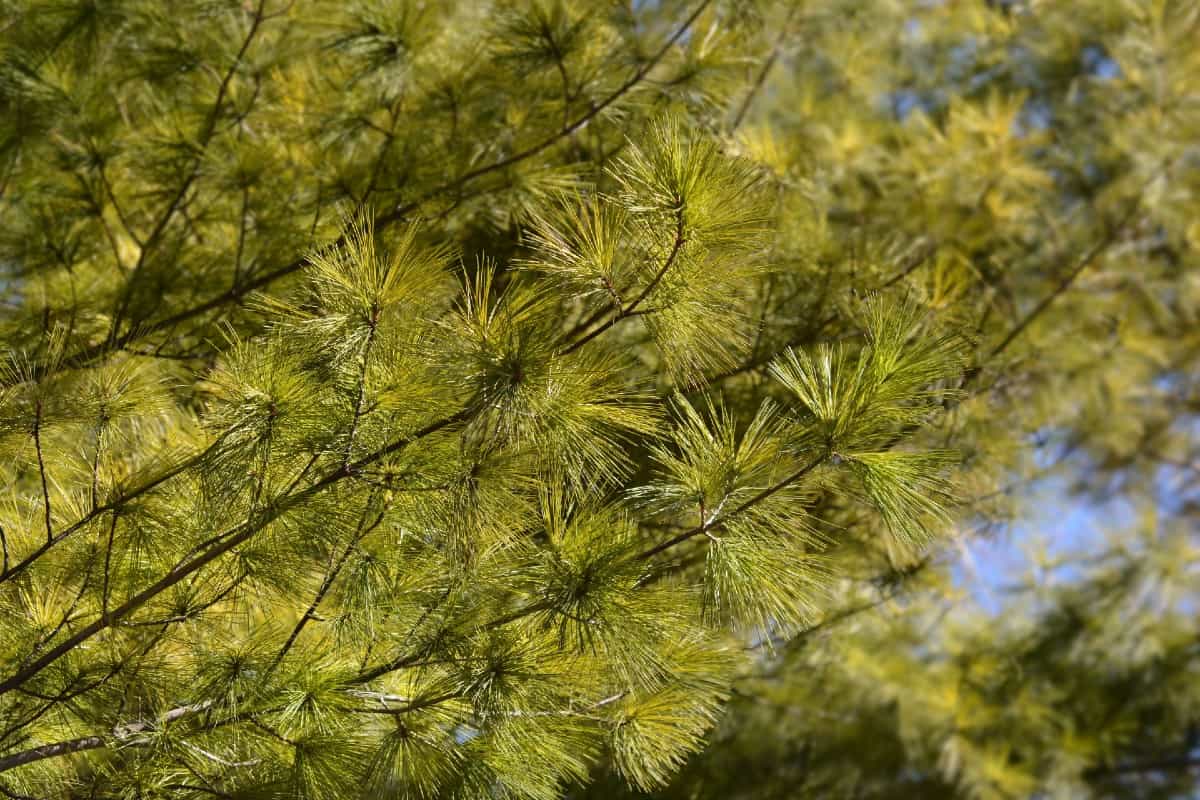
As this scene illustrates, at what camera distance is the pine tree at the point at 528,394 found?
1.28m

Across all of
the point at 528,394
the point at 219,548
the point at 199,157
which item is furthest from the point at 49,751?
the point at 199,157

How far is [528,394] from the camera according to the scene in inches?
48.6

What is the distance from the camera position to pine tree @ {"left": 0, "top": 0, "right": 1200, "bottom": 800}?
4.20 ft

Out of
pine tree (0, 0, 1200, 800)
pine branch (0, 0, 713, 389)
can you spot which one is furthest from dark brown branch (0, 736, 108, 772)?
pine branch (0, 0, 713, 389)

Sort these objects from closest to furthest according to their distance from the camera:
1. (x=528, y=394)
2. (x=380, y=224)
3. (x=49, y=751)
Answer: (x=528, y=394) < (x=49, y=751) < (x=380, y=224)

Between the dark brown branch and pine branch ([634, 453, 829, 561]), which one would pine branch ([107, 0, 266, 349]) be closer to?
the dark brown branch

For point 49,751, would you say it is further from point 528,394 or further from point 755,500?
point 755,500

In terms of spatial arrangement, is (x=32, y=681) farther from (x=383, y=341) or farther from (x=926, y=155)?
(x=926, y=155)

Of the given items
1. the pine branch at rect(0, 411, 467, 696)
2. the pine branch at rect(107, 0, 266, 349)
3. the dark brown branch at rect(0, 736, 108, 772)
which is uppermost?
the pine branch at rect(107, 0, 266, 349)

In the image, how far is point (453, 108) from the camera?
201 cm

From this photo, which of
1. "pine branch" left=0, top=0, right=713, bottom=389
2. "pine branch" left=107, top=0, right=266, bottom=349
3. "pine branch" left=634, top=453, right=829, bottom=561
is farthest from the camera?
"pine branch" left=107, top=0, right=266, bottom=349

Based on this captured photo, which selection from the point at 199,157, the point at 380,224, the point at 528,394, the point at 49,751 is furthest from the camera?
the point at 199,157

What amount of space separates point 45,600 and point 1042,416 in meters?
2.11

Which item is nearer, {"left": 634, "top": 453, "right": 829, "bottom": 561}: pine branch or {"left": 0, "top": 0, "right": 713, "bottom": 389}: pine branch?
{"left": 634, "top": 453, "right": 829, "bottom": 561}: pine branch
